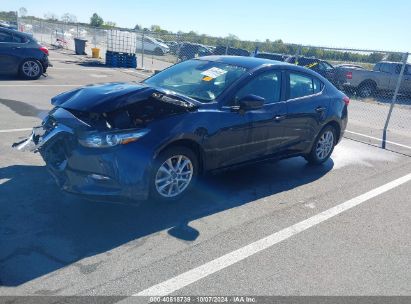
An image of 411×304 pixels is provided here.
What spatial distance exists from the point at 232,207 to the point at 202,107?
1210 millimetres

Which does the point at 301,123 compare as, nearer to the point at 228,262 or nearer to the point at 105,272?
the point at 228,262

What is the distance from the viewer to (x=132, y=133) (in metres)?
4.01

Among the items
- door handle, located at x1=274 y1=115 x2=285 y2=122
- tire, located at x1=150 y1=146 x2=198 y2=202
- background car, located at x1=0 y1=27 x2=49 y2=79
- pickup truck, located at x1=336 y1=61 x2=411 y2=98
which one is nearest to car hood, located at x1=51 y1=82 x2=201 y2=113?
tire, located at x1=150 y1=146 x2=198 y2=202

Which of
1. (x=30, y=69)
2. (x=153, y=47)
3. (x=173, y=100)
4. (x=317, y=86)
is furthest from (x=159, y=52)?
(x=173, y=100)

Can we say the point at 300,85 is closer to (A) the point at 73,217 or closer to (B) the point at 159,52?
(A) the point at 73,217

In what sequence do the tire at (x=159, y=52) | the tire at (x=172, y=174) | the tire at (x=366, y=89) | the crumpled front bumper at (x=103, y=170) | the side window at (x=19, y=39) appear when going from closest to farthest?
the crumpled front bumper at (x=103, y=170) → the tire at (x=172, y=174) → the side window at (x=19, y=39) → the tire at (x=366, y=89) → the tire at (x=159, y=52)

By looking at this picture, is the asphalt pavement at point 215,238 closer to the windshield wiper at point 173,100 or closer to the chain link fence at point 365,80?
the windshield wiper at point 173,100

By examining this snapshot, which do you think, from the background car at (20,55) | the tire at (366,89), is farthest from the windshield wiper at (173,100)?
the tire at (366,89)

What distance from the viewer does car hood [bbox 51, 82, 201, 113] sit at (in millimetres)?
4152

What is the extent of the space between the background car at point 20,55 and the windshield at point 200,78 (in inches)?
326

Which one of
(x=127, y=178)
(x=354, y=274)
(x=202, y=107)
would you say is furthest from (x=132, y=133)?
(x=354, y=274)

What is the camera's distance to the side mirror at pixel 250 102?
A: 473 cm

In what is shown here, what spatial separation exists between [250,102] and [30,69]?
32.7 ft

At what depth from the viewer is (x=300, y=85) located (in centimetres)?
589
